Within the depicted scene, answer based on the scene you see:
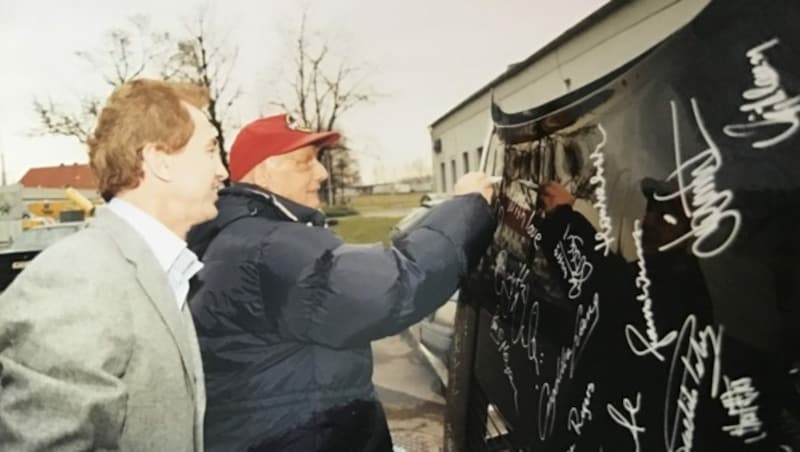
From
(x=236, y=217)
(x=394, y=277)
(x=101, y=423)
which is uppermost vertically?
(x=236, y=217)

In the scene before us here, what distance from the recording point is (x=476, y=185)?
118cm

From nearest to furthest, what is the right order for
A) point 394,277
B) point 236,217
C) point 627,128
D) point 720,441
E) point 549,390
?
point 720,441 → point 627,128 → point 549,390 → point 394,277 → point 236,217

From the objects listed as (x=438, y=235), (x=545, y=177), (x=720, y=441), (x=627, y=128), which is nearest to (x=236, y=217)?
(x=438, y=235)

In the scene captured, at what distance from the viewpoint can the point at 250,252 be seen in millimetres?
1183

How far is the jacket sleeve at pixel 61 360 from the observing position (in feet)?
2.82

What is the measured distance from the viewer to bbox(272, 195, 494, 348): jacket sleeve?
1.09 m

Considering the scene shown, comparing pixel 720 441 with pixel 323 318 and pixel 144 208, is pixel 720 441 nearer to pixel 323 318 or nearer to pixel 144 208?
pixel 323 318

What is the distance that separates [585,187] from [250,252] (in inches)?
24.9
